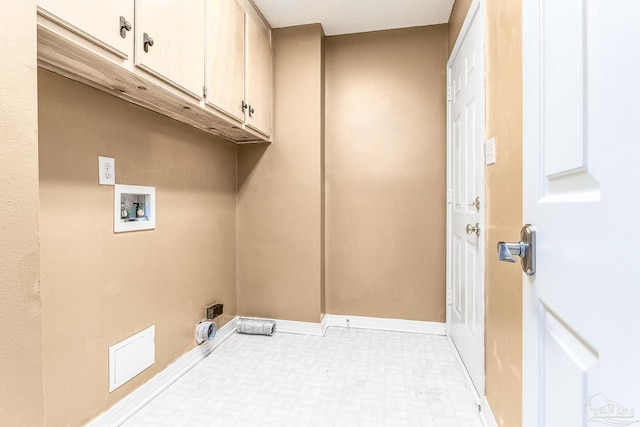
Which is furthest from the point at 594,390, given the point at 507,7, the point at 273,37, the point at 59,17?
the point at 273,37

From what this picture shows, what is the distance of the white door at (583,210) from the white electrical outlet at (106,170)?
1.51 metres

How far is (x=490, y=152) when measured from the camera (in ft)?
4.40

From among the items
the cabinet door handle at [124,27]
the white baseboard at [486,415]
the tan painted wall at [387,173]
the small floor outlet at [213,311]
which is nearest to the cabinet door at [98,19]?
the cabinet door handle at [124,27]

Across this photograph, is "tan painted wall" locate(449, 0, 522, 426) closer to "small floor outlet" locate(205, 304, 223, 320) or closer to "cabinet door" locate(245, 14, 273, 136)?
"cabinet door" locate(245, 14, 273, 136)

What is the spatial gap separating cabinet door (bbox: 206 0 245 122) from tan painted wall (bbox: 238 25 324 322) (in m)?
0.52

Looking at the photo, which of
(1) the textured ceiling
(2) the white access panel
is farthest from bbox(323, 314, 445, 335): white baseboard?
(1) the textured ceiling

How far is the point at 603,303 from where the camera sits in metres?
0.37

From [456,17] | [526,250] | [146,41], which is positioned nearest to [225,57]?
[146,41]

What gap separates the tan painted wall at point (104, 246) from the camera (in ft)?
3.69

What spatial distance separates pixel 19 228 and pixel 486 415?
1.75 meters

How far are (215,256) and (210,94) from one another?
1.12 metres

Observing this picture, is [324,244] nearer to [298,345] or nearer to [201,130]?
[298,345]

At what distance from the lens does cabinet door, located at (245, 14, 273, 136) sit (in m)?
1.99

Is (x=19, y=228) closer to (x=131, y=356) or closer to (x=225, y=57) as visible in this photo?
(x=131, y=356)
